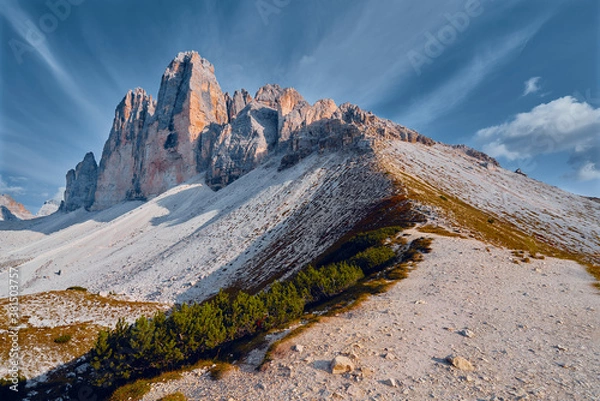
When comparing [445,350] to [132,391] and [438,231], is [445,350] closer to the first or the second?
[132,391]

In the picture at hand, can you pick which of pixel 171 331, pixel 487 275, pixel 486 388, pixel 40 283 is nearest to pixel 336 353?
pixel 486 388

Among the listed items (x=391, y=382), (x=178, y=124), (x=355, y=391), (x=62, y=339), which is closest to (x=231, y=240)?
(x=62, y=339)

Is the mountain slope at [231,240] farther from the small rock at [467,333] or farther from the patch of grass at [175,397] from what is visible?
the patch of grass at [175,397]

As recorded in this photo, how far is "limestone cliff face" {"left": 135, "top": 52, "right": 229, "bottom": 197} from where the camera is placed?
168500 mm

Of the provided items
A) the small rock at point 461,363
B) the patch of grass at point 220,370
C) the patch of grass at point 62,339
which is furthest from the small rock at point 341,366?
the patch of grass at point 62,339

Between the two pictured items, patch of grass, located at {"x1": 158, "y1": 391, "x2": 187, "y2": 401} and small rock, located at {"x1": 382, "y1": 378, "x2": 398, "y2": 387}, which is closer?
small rock, located at {"x1": 382, "y1": 378, "x2": 398, "y2": 387}

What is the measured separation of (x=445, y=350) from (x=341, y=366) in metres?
4.31

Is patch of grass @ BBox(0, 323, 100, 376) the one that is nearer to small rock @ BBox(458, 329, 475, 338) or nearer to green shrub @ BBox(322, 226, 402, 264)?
green shrub @ BBox(322, 226, 402, 264)

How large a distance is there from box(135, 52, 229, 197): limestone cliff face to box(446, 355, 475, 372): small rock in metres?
169

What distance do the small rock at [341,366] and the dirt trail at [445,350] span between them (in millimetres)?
231

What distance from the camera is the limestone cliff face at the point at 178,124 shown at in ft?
553

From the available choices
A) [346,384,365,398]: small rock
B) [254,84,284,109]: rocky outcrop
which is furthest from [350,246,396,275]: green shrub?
[254,84,284,109]: rocky outcrop

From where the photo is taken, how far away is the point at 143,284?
Answer: 5053cm

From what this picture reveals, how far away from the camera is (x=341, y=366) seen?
10.2 metres
